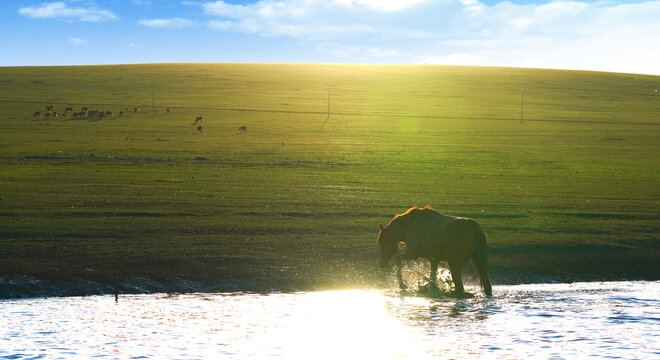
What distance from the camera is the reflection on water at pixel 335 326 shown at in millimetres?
10914

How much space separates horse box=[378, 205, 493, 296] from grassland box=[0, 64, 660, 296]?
1.46 m

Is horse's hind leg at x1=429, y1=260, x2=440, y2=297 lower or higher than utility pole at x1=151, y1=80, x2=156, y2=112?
lower

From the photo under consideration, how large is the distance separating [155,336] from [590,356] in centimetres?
656

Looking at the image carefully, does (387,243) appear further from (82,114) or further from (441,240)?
(82,114)

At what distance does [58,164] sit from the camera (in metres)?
43.9

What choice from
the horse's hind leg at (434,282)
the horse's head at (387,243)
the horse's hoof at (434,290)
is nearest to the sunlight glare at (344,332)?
the horse's hoof at (434,290)

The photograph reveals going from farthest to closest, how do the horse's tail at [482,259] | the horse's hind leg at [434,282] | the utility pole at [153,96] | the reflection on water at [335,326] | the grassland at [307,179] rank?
the utility pole at [153,96], the grassland at [307,179], the horse's hind leg at [434,282], the horse's tail at [482,259], the reflection on water at [335,326]

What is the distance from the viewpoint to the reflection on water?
10.9 meters

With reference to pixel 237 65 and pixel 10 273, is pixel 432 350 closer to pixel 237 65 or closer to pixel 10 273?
pixel 10 273

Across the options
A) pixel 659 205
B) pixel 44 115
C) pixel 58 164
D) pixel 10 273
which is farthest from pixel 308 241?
pixel 44 115

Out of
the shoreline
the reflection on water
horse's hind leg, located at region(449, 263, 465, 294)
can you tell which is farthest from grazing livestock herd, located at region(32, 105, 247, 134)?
the reflection on water

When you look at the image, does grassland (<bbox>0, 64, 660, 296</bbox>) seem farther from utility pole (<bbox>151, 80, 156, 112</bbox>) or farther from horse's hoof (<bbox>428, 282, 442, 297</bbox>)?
horse's hoof (<bbox>428, 282, 442, 297</bbox>)

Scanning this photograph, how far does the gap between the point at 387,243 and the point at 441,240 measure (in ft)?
6.36

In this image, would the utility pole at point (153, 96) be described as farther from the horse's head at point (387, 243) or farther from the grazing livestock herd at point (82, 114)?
the horse's head at point (387, 243)
